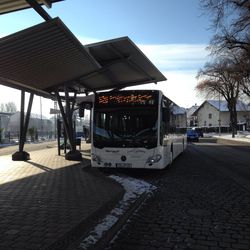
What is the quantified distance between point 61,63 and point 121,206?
29.0ft

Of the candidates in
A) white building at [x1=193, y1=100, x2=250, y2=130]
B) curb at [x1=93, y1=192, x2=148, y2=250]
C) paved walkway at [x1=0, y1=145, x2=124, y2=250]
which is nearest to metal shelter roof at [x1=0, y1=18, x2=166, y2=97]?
paved walkway at [x1=0, y1=145, x2=124, y2=250]

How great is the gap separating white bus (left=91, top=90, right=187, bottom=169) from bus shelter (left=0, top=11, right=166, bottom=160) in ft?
7.08

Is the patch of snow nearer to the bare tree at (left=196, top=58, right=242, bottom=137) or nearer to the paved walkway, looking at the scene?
the paved walkway

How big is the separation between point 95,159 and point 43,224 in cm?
797

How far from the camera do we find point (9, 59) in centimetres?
1411

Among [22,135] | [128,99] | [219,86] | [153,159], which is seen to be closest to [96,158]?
[153,159]

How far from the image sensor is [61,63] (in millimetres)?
16344

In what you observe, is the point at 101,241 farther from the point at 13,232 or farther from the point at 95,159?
the point at 95,159

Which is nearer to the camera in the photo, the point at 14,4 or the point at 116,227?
the point at 116,227

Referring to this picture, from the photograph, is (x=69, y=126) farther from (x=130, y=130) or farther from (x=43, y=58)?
(x=130, y=130)

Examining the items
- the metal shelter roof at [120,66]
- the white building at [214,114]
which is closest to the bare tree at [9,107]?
the white building at [214,114]

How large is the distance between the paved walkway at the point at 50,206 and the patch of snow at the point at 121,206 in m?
0.16

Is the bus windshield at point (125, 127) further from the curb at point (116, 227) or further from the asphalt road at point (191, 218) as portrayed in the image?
the curb at point (116, 227)

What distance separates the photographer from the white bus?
14.2 m
